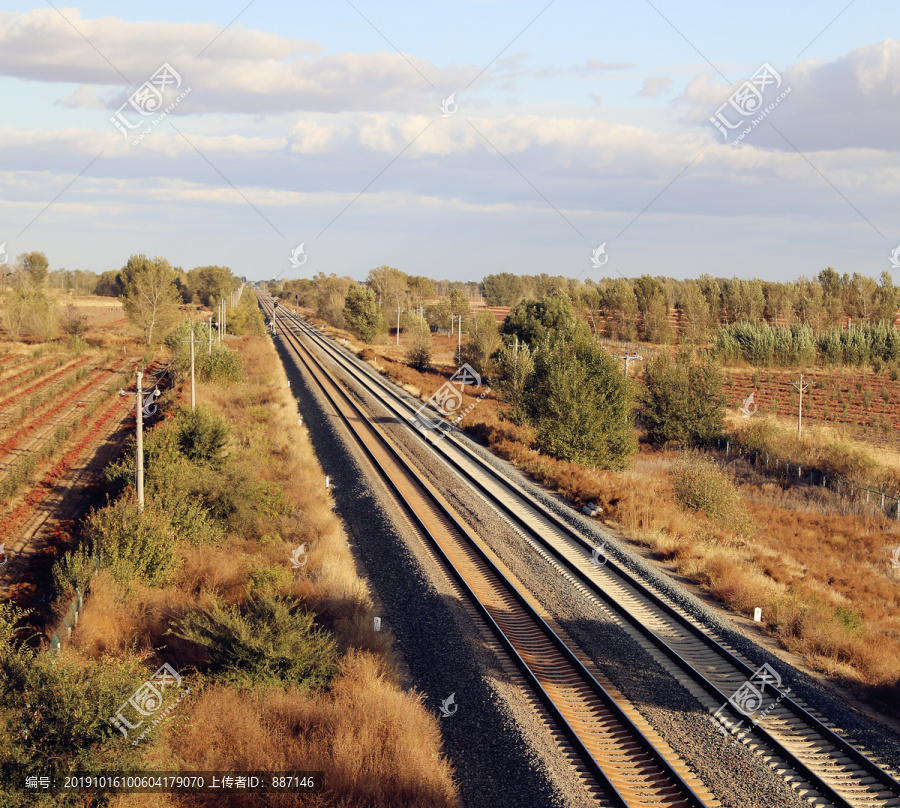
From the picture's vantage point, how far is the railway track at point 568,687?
8812mm

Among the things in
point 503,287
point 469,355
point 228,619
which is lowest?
point 228,619

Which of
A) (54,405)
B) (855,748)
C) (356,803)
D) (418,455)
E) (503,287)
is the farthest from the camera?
(503,287)

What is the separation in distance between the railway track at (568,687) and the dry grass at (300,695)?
1974 mm

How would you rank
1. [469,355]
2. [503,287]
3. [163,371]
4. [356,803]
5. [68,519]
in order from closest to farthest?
[356,803] < [68,519] < [163,371] < [469,355] < [503,287]

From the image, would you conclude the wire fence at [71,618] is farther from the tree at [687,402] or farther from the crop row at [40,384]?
the tree at [687,402]

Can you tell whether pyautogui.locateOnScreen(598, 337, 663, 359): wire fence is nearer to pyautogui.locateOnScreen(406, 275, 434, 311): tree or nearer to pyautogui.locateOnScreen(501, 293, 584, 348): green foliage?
pyautogui.locateOnScreen(501, 293, 584, 348): green foliage

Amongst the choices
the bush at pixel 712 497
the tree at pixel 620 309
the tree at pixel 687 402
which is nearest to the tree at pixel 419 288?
the tree at pixel 620 309

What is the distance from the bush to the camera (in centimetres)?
2288

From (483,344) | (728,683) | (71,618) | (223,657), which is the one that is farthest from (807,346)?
(71,618)

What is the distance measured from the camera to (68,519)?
906 inches

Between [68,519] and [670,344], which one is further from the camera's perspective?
[670,344]

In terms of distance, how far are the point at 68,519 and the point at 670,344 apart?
289ft

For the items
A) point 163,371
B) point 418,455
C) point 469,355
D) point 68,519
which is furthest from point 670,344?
point 68,519

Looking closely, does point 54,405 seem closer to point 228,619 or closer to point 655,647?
point 228,619
